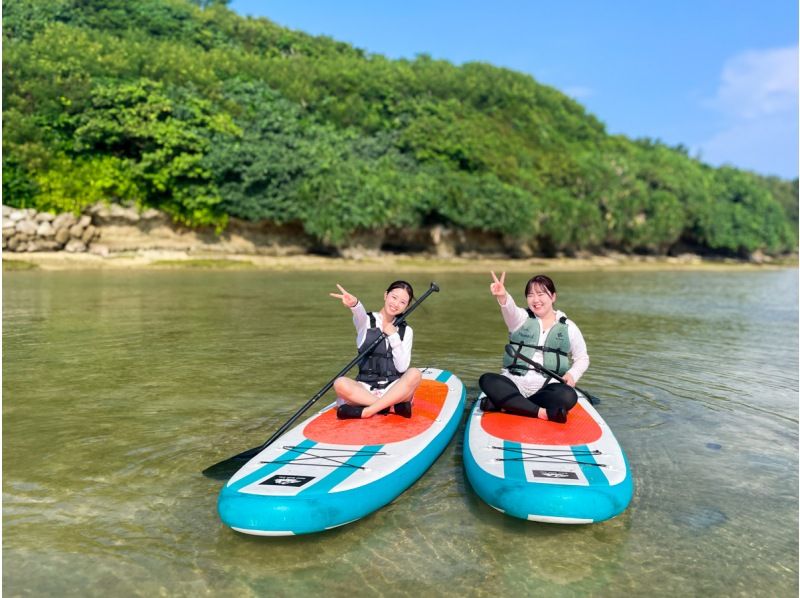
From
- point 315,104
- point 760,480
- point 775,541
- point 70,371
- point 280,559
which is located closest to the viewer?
point 280,559

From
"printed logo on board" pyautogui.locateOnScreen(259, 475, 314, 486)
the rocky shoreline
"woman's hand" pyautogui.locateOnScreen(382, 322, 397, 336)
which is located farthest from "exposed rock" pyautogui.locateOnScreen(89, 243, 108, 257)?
"printed logo on board" pyautogui.locateOnScreen(259, 475, 314, 486)

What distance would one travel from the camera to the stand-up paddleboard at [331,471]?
3129 millimetres

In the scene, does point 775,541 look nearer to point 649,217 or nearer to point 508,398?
point 508,398

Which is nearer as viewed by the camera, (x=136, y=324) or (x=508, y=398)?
(x=508, y=398)

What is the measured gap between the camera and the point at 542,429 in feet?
14.6

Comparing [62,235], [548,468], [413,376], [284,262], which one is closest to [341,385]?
[413,376]

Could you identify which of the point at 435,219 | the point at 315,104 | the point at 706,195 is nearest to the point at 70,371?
the point at 435,219

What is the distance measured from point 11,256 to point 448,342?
61.3 ft

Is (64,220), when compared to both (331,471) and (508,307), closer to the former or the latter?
(508,307)

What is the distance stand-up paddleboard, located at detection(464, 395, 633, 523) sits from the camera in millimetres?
3330

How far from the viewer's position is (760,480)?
429 cm

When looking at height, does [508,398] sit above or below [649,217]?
below

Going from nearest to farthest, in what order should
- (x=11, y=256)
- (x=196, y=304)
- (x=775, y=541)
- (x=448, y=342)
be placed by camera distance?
(x=775, y=541), (x=448, y=342), (x=196, y=304), (x=11, y=256)

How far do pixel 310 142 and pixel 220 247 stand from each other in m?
7.16
